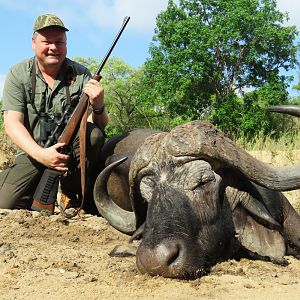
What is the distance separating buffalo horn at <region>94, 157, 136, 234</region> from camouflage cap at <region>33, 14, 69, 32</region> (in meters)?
2.60

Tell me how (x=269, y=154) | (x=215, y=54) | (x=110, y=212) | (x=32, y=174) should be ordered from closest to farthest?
(x=110, y=212) → (x=32, y=174) → (x=269, y=154) → (x=215, y=54)

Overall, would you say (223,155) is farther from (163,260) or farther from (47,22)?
(47,22)

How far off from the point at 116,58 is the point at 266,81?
60.7 feet

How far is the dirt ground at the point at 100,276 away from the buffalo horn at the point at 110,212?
24 cm

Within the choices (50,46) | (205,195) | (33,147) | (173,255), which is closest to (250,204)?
(205,195)

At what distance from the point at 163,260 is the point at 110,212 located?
5.09 feet

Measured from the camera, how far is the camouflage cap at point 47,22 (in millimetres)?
6469

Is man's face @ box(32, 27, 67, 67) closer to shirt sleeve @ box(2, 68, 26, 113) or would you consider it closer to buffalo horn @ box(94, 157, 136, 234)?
shirt sleeve @ box(2, 68, 26, 113)

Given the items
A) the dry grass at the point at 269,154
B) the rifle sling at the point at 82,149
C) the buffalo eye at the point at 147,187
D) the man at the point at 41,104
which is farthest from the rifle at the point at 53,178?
→ the dry grass at the point at 269,154

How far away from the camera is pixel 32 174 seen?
6.57m

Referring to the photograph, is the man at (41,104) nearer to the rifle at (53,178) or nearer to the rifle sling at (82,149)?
the rifle at (53,178)

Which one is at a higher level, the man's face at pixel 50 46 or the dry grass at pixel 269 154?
the man's face at pixel 50 46

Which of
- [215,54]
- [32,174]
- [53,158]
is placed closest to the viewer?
[53,158]

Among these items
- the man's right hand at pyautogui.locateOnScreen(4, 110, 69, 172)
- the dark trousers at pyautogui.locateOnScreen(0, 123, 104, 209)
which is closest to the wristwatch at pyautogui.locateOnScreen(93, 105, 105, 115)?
the dark trousers at pyautogui.locateOnScreen(0, 123, 104, 209)
